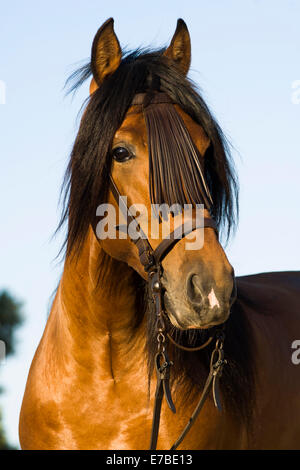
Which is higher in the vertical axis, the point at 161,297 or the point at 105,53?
the point at 105,53

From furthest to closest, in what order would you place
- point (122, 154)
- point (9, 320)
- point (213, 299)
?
point (9, 320) < point (122, 154) < point (213, 299)

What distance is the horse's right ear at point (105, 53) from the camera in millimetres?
3941

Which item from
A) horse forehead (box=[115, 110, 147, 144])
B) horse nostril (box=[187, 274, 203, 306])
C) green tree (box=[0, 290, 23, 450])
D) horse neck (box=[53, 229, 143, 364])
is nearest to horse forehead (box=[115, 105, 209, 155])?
horse forehead (box=[115, 110, 147, 144])

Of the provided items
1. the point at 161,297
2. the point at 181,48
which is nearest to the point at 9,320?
the point at 181,48

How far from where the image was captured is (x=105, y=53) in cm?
402

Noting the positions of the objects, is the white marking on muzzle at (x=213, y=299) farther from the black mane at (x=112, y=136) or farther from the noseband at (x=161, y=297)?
the black mane at (x=112, y=136)

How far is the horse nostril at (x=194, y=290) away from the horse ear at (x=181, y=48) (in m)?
1.61

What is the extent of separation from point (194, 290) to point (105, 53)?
5.07 feet

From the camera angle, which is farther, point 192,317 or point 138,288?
point 138,288

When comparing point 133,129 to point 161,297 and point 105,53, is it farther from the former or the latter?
point 161,297

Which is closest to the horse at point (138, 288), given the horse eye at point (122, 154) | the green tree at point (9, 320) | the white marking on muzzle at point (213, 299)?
the horse eye at point (122, 154)

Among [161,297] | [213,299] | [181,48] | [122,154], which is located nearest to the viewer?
[213,299]

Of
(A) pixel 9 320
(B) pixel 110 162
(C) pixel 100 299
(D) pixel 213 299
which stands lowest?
(A) pixel 9 320

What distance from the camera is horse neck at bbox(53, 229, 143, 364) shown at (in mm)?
3887
